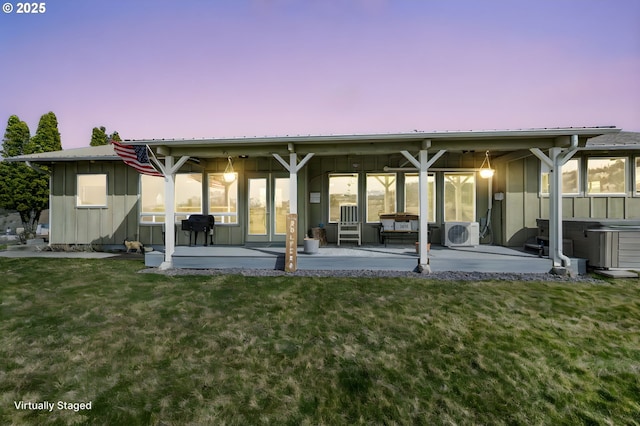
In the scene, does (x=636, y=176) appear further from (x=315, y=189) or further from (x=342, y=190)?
(x=315, y=189)

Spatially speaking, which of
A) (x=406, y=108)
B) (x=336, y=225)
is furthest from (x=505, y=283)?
(x=406, y=108)

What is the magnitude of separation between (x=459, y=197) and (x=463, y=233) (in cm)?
133

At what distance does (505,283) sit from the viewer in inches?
204

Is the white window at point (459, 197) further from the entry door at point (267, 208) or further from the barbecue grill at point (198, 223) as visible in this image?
the barbecue grill at point (198, 223)

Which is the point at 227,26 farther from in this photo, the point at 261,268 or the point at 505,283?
the point at 505,283

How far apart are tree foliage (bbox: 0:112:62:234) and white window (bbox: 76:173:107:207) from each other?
7700 mm

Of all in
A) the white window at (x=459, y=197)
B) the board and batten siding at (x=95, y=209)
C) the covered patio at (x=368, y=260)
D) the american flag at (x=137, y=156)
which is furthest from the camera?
the board and batten siding at (x=95, y=209)

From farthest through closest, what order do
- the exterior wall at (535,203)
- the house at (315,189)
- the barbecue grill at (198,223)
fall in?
1. the barbecue grill at (198,223)
2. the exterior wall at (535,203)
3. the house at (315,189)

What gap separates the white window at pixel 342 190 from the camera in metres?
8.18

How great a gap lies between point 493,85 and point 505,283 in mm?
8217

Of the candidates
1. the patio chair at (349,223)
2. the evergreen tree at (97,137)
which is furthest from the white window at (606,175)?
the evergreen tree at (97,137)

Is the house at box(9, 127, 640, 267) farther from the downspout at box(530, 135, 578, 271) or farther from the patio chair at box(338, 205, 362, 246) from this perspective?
the downspout at box(530, 135, 578, 271)

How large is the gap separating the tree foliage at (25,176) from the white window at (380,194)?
15.8 meters

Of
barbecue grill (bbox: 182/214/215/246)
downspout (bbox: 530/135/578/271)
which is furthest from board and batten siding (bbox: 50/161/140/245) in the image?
downspout (bbox: 530/135/578/271)
